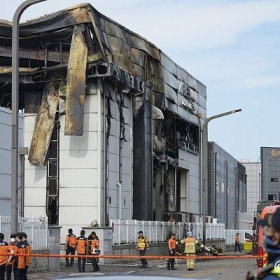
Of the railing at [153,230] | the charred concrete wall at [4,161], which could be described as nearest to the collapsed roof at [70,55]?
the railing at [153,230]

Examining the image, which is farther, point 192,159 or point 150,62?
point 192,159

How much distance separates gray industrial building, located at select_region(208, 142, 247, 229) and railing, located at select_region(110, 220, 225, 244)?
Result: 35.7 feet

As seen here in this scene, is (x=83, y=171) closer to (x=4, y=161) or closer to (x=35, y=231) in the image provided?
(x=4, y=161)

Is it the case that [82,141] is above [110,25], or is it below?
below

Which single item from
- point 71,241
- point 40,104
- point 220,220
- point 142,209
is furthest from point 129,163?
point 220,220

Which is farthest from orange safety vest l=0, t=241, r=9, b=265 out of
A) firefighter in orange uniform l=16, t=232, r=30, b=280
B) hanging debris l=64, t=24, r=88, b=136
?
hanging debris l=64, t=24, r=88, b=136

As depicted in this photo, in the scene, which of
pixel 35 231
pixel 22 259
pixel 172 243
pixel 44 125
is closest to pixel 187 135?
pixel 44 125

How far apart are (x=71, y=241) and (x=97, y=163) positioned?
27.7ft

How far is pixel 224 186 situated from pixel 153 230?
37471 millimetres

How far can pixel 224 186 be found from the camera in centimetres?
8856

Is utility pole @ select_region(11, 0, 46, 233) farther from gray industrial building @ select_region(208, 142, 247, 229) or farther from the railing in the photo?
gray industrial building @ select_region(208, 142, 247, 229)

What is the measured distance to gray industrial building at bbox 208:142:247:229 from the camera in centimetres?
7981

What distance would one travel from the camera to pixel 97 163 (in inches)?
1825

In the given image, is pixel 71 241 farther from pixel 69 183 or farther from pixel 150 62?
pixel 150 62
